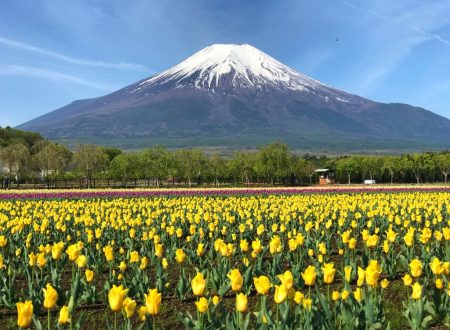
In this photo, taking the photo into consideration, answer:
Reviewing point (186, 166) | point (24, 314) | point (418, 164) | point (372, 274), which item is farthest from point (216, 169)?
point (24, 314)

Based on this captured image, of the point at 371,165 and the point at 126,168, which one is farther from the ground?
the point at 126,168

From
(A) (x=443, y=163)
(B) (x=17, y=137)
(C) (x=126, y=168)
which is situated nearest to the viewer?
(C) (x=126, y=168)

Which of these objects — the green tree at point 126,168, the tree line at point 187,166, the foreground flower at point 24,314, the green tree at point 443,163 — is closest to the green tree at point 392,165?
the tree line at point 187,166

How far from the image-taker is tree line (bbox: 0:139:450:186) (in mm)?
60219

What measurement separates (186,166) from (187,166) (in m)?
0.24

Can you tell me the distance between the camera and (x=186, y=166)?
6481cm

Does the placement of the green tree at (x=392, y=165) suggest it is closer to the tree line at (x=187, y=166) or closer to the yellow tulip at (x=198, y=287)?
the tree line at (x=187, y=166)

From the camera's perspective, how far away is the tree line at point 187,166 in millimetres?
→ 60219

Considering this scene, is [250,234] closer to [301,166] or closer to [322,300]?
[322,300]

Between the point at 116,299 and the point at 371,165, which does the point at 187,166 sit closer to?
the point at 371,165

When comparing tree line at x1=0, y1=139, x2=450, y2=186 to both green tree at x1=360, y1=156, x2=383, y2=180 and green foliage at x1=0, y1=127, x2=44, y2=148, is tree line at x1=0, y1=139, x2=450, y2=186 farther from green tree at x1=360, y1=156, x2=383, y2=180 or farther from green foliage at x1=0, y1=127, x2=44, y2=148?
green foliage at x1=0, y1=127, x2=44, y2=148

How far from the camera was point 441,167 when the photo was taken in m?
73.7

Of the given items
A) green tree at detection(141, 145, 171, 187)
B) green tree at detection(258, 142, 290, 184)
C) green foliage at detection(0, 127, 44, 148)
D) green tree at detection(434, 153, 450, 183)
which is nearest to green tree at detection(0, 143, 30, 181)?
green tree at detection(141, 145, 171, 187)

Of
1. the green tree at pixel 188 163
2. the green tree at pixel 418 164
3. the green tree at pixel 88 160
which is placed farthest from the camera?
the green tree at pixel 418 164
